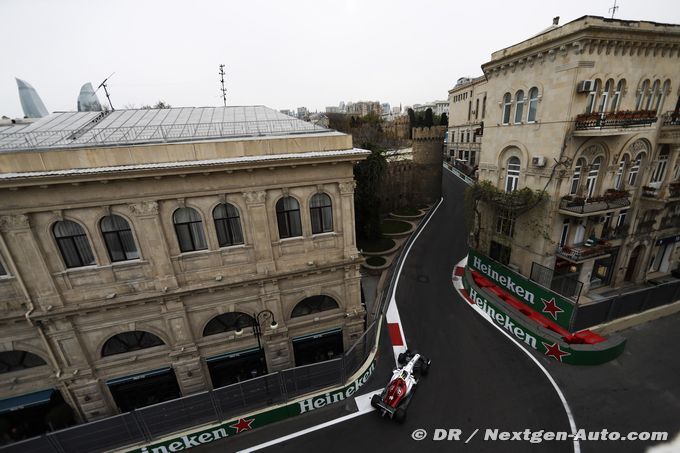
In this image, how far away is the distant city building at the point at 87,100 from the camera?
23641mm

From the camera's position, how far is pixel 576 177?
19016 millimetres

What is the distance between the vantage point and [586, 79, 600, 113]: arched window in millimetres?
16938

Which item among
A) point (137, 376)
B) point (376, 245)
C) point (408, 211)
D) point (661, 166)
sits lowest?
point (376, 245)

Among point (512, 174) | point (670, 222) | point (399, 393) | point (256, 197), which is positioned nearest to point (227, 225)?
point (256, 197)

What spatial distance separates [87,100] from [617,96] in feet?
133

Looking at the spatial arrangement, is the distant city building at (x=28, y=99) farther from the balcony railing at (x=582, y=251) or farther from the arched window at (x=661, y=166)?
the arched window at (x=661, y=166)

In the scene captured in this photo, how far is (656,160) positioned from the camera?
20953mm

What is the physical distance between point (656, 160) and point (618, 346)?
14856 millimetres

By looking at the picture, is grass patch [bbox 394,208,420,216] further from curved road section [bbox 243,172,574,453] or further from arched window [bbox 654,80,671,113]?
arched window [bbox 654,80,671,113]

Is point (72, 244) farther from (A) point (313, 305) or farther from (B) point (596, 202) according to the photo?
(B) point (596, 202)

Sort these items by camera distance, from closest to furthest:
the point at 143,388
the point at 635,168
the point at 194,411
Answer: the point at 194,411
the point at 143,388
the point at 635,168

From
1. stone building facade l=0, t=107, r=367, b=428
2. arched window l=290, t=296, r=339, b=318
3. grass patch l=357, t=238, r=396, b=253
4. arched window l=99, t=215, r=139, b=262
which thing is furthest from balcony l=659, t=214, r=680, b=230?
arched window l=99, t=215, r=139, b=262

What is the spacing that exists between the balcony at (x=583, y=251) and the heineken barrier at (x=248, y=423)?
1648cm

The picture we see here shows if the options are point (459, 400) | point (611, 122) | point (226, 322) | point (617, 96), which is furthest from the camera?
point (617, 96)
